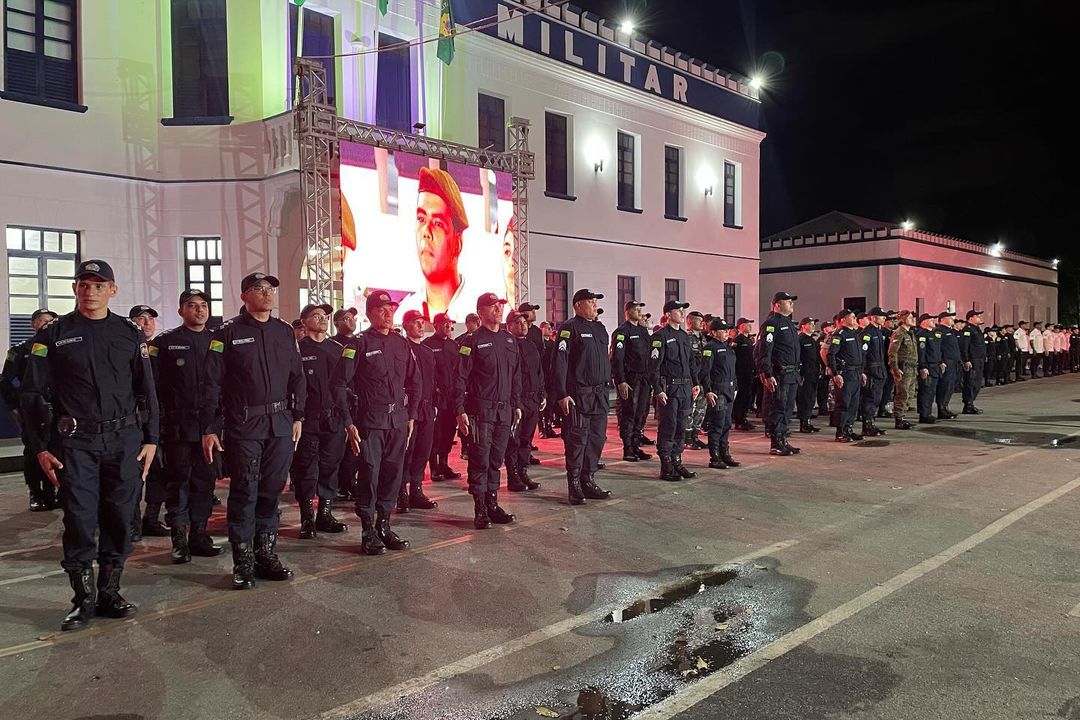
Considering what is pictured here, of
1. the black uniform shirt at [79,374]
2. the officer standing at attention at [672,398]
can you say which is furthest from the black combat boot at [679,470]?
the black uniform shirt at [79,374]

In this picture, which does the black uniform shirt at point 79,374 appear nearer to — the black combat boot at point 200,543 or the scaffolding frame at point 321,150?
the black combat boot at point 200,543

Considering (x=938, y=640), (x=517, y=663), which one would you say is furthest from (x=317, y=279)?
(x=938, y=640)

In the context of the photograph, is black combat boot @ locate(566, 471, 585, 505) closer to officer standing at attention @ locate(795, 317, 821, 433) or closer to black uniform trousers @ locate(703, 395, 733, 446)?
black uniform trousers @ locate(703, 395, 733, 446)

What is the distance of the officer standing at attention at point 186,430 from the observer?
21.1 ft

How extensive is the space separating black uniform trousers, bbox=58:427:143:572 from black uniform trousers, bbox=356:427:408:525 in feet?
5.62

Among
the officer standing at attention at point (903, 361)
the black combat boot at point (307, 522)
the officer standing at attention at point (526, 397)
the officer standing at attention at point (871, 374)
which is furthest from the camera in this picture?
the officer standing at attention at point (903, 361)

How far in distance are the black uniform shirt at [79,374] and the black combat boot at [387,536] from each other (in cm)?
220

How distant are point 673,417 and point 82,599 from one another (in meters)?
6.55

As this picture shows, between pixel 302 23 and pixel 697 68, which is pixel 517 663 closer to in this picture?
pixel 302 23

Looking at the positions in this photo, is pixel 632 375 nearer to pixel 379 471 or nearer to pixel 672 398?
pixel 672 398

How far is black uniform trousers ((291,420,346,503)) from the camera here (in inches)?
279

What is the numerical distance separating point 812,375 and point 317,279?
8856mm

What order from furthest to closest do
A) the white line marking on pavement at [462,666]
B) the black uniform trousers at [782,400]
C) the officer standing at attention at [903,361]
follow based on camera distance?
the officer standing at attention at [903,361] < the black uniform trousers at [782,400] < the white line marking on pavement at [462,666]

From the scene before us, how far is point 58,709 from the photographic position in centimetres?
371
